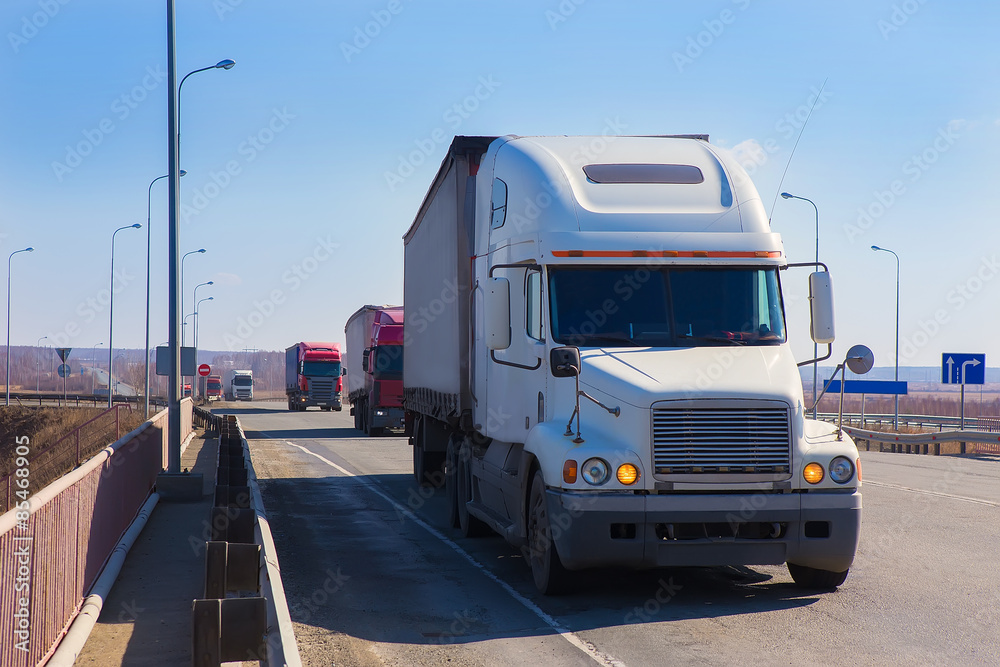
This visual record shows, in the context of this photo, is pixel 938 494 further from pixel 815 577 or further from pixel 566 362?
pixel 566 362

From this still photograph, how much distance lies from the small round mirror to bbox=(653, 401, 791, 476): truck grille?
108 centimetres

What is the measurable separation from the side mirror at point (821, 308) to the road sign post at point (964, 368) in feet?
78.5

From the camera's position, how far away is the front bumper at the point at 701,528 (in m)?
7.68

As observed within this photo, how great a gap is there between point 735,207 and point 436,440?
302 inches

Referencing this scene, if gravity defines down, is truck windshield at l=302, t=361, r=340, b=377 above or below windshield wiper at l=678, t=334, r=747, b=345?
above

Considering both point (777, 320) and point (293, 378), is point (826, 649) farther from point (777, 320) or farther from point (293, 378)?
point (293, 378)

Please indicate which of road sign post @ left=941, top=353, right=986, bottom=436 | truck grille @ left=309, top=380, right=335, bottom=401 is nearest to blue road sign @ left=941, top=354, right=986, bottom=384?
road sign post @ left=941, top=353, right=986, bottom=436

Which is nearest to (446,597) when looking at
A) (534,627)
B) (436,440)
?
(534,627)

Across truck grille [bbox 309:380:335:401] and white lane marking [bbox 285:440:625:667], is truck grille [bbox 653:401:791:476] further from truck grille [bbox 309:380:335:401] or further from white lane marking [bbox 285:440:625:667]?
truck grille [bbox 309:380:335:401]

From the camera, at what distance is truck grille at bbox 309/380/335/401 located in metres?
54.0

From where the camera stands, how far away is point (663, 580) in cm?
916

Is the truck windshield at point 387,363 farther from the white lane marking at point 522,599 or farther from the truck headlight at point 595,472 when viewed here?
the truck headlight at point 595,472

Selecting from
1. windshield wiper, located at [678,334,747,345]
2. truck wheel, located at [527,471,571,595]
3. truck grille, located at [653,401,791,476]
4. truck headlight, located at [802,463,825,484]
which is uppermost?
windshield wiper, located at [678,334,747,345]

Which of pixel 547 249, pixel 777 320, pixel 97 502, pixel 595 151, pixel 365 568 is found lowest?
pixel 365 568
